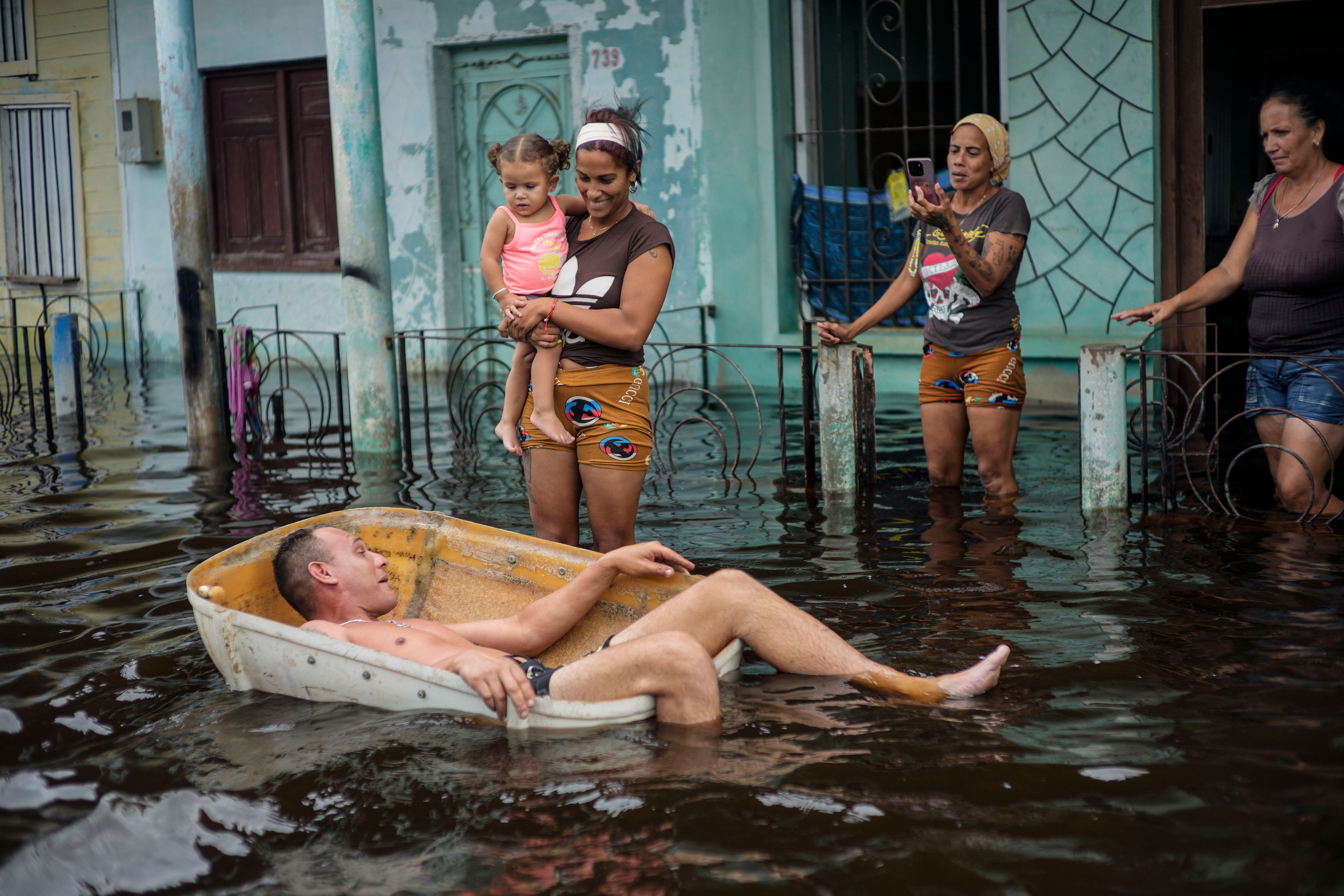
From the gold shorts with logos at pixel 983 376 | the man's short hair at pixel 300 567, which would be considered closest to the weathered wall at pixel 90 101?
the gold shorts with logos at pixel 983 376

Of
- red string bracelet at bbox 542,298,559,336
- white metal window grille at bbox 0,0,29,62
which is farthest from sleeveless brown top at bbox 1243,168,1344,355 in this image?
white metal window grille at bbox 0,0,29,62

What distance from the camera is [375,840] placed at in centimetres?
302

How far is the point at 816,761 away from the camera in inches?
130

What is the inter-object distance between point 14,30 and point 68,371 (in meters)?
6.67

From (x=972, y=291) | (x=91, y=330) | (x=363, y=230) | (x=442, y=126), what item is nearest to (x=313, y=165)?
(x=442, y=126)

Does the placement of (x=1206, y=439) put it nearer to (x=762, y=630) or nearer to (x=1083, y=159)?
(x=1083, y=159)

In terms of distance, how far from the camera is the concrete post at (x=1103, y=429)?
570 centimetres

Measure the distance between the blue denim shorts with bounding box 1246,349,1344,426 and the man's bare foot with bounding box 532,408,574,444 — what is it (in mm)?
2995

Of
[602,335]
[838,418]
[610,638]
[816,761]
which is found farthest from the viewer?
[838,418]

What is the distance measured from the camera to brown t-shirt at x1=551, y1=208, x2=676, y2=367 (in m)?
4.18

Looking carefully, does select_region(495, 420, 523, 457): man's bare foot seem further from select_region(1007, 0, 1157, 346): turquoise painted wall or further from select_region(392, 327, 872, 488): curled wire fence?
select_region(1007, 0, 1157, 346): turquoise painted wall

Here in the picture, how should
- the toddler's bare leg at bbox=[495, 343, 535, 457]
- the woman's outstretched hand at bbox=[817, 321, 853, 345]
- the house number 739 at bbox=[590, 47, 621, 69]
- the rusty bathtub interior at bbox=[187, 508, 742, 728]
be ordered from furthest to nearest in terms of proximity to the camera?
the house number 739 at bbox=[590, 47, 621, 69]
the woman's outstretched hand at bbox=[817, 321, 853, 345]
the toddler's bare leg at bbox=[495, 343, 535, 457]
the rusty bathtub interior at bbox=[187, 508, 742, 728]

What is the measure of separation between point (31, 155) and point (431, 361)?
5.81m

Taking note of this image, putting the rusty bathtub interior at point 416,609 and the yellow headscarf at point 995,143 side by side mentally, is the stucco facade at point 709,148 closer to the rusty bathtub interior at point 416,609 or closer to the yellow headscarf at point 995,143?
the yellow headscarf at point 995,143
